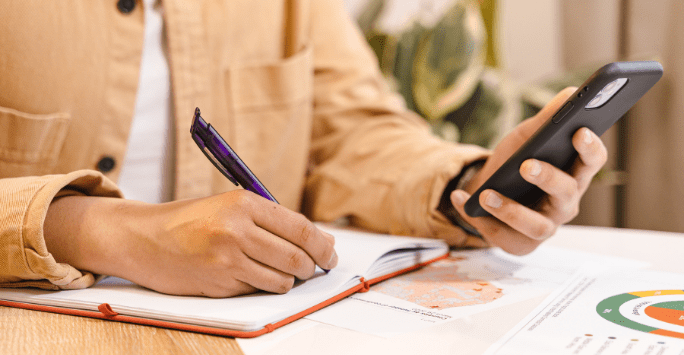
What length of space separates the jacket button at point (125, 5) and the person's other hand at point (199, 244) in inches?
12.6

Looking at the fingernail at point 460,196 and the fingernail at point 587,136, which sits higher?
the fingernail at point 587,136

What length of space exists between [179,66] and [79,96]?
14 centimetres

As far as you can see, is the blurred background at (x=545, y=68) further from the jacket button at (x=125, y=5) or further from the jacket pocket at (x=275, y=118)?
the jacket button at (x=125, y=5)

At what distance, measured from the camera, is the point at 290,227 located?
385 mm

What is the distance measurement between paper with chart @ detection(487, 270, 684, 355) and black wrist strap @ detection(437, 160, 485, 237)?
17 centimetres

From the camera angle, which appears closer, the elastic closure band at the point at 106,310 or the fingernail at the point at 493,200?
the elastic closure band at the point at 106,310

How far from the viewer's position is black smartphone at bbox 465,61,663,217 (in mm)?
385

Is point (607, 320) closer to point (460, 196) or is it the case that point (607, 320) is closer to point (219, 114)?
point (460, 196)

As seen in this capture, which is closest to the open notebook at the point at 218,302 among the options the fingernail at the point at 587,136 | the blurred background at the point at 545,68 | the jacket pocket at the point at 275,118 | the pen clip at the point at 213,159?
the pen clip at the point at 213,159

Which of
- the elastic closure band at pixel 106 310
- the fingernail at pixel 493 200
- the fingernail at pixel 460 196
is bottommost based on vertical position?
the elastic closure band at pixel 106 310

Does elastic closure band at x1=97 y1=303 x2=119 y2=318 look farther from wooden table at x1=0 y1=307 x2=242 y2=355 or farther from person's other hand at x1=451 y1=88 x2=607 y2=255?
person's other hand at x1=451 y1=88 x2=607 y2=255

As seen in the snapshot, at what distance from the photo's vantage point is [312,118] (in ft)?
2.91

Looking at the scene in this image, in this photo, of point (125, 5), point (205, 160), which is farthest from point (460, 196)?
point (125, 5)

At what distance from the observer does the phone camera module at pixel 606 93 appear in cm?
39
